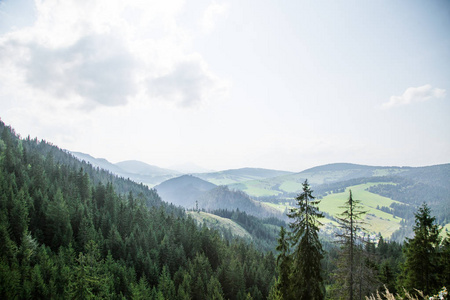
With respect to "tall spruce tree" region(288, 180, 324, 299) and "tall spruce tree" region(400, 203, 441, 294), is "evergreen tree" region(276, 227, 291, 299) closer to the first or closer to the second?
"tall spruce tree" region(288, 180, 324, 299)

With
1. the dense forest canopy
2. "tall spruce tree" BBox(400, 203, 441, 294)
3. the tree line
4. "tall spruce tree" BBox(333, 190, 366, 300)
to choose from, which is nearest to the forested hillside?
the dense forest canopy

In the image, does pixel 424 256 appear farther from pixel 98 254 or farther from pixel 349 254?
pixel 98 254

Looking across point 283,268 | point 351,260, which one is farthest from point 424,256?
point 283,268

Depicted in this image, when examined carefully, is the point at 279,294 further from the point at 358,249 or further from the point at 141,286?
the point at 141,286

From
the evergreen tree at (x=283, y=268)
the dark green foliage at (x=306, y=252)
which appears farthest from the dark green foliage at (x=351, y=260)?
the evergreen tree at (x=283, y=268)

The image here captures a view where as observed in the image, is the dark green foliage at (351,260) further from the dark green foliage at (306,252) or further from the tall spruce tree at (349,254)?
the dark green foliage at (306,252)

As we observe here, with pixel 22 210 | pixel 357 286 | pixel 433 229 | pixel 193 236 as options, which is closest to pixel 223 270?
pixel 193 236

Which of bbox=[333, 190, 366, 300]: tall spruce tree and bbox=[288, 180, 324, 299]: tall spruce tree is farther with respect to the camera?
bbox=[333, 190, 366, 300]: tall spruce tree

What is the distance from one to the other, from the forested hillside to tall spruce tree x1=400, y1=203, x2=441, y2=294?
3157cm

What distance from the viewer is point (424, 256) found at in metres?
30.6

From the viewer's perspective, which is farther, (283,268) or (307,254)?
(283,268)

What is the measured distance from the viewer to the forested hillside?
1517 inches

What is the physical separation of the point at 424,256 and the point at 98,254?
5317 centimetres

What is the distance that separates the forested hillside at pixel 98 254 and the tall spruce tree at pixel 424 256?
31573mm
